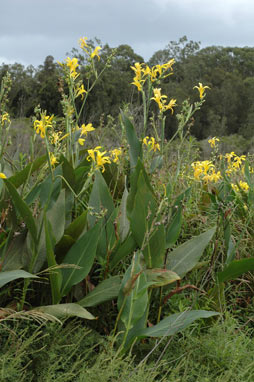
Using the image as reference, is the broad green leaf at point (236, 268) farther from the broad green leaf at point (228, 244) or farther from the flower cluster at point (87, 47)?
the flower cluster at point (87, 47)

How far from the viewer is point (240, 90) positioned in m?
36.9

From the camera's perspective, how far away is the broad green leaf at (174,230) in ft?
7.16

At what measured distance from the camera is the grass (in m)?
1.68

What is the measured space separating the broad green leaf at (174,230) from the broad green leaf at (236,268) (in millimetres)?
320

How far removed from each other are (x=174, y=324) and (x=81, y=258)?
48 centimetres

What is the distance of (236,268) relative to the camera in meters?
2.26

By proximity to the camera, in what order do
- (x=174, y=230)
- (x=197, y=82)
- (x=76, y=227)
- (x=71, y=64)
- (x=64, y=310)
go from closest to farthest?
(x=64, y=310), (x=76, y=227), (x=174, y=230), (x=71, y=64), (x=197, y=82)

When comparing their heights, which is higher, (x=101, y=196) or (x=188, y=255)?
(x=101, y=196)

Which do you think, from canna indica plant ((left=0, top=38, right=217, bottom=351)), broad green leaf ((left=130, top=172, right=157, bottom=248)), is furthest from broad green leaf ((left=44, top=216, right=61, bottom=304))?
broad green leaf ((left=130, top=172, right=157, bottom=248))

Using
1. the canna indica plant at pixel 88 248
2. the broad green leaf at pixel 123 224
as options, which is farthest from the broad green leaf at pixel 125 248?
the broad green leaf at pixel 123 224

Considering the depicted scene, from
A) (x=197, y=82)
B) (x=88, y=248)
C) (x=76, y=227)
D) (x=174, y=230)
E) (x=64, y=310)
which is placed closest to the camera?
(x=64, y=310)

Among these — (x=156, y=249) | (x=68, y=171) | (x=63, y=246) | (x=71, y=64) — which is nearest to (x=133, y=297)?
(x=156, y=249)

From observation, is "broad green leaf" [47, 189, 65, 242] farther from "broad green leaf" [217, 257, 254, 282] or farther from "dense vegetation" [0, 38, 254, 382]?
"broad green leaf" [217, 257, 254, 282]

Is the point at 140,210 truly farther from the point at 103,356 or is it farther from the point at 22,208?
the point at 103,356
